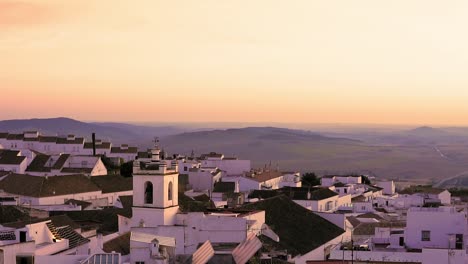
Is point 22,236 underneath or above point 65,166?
above

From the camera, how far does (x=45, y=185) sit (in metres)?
49.3

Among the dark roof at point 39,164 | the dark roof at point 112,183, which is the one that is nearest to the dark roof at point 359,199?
the dark roof at point 112,183

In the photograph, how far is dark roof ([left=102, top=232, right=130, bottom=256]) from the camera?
25.0 meters

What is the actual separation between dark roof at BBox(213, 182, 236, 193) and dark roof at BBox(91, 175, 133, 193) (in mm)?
6197

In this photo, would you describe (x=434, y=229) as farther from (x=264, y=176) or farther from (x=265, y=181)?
(x=264, y=176)

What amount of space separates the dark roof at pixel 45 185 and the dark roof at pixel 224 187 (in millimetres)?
8768

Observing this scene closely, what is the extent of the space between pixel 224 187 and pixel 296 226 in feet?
77.4

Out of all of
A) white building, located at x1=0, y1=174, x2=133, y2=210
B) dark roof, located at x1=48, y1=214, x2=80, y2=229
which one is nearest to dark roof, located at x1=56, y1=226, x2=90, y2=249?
dark roof, located at x1=48, y1=214, x2=80, y2=229

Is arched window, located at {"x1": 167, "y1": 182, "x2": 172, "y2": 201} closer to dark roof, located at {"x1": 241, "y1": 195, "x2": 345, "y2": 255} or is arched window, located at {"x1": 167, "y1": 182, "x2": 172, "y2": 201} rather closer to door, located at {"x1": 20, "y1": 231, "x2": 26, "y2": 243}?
dark roof, located at {"x1": 241, "y1": 195, "x2": 345, "y2": 255}

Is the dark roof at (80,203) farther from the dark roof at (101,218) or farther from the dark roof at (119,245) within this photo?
the dark roof at (119,245)

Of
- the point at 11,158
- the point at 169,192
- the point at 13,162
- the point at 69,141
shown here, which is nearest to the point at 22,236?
the point at 169,192

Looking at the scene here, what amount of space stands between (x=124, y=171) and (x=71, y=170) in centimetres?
424

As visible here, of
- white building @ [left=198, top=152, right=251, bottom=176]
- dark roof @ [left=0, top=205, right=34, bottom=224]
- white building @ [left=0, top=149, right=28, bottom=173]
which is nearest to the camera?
dark roof @ [left=0, top=205, right=34, bottom=224]

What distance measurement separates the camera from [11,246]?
21.3 metres
